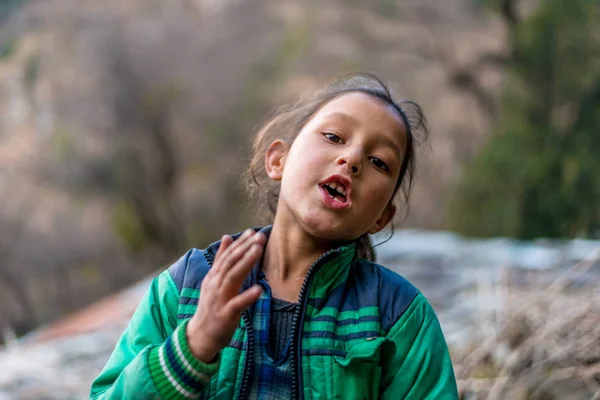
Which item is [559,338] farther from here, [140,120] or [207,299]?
[140,120]

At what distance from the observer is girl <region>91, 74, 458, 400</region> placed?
108cm

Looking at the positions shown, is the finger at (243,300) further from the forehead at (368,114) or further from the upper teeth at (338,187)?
the forehead at (368,114)

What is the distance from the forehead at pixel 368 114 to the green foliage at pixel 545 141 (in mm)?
3703

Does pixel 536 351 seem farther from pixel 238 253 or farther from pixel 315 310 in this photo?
pixel 238 253

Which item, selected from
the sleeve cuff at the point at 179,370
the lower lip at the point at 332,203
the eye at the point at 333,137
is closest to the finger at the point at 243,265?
the sleeve cuff at the point at 179,370

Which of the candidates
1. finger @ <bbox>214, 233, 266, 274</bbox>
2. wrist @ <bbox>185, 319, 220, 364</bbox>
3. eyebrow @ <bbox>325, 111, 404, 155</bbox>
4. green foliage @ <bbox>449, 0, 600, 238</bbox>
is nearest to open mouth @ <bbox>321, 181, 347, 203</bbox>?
eyebrow @ <bbox>325, 111, 404, 155</bbox>

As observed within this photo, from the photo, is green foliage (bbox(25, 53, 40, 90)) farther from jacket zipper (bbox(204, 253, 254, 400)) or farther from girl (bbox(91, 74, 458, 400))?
jacket zipper (bbox(204, 253, 254, 400))

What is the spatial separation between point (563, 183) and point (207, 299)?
4.49 m

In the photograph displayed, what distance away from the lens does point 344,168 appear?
3.99ft

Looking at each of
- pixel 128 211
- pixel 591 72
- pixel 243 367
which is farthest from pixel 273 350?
pixel 128 211

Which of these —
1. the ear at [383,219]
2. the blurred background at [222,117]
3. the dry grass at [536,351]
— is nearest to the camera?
the ear at [383,219]

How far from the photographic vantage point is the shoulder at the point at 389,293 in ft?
3.98

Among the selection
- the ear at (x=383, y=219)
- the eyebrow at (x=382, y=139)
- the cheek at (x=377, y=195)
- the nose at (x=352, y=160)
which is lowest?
the ear at (x=383, y=219)

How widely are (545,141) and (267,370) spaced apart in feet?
15.5
